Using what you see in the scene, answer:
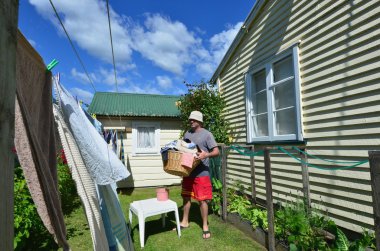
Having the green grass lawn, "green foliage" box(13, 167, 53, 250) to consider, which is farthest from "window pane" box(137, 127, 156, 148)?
"green foliage" box(13, 167, 53, 250)

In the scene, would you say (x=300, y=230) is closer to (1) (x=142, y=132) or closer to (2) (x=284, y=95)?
(2) (x=284, y=95)

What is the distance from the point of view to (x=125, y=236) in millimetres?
3375

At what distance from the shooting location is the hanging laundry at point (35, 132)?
63.5 inches

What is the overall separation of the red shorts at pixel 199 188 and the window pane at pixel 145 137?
219 inches

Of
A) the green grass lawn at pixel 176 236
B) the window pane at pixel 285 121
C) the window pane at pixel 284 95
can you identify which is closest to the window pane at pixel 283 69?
the window pane at pixel 284 95

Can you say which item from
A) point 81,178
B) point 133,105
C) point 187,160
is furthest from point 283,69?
point 133,105

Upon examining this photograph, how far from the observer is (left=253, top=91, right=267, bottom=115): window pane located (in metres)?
5.84

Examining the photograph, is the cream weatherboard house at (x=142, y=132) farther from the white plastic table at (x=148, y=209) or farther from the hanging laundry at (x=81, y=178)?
the hanging laundry at (x=81, y=178)

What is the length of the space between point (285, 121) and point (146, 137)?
20.1 ft

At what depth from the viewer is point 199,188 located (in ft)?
15.0

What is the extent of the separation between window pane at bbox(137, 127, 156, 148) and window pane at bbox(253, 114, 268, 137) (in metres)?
5.00

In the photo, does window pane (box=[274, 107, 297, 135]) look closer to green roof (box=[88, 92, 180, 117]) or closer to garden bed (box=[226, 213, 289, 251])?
garden bed (box=[226, 213, 289, 251])

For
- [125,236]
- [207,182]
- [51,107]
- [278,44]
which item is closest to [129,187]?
[207,182]

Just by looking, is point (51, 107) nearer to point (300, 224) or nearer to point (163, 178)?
point (300, 224)
